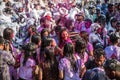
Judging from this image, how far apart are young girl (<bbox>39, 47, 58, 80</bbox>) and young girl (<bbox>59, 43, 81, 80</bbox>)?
6.5 inches

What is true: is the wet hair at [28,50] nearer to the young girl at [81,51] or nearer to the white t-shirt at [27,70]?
the white t-shirt at [27,70]

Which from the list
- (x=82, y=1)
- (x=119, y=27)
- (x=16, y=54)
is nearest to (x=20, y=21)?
(x=119, y=27)

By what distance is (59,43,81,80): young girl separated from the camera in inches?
257

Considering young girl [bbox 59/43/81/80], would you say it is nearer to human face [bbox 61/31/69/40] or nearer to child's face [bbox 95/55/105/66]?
child's face [bbox 95/55/105/66]

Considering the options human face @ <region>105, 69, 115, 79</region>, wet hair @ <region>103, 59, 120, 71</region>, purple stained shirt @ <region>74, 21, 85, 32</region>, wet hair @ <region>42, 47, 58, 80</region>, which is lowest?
purple stained shirt @ <region>74, 21, 85, 32</region>

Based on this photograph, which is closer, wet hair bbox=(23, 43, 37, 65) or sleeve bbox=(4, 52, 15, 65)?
sleeve bbox=(4, 52, 15, 65)

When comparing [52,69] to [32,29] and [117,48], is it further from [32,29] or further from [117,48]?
[32,29]

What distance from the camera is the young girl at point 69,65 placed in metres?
6.53

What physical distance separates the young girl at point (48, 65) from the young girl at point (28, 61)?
169mm

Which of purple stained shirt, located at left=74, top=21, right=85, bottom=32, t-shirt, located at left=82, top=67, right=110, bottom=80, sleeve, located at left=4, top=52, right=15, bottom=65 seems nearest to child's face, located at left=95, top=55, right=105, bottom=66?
t-shirt, located at left=82, top=67, right=110, bottom=80

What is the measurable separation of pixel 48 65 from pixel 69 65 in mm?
339

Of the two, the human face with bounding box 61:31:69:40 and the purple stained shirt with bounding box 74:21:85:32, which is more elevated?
the human face with bounding box 61:31:69:40

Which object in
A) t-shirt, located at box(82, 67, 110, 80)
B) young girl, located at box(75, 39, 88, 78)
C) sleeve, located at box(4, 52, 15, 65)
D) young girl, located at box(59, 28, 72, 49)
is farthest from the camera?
young girl, located at box(59, 28, 72, 49)

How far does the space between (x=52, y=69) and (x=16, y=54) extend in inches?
38.5
